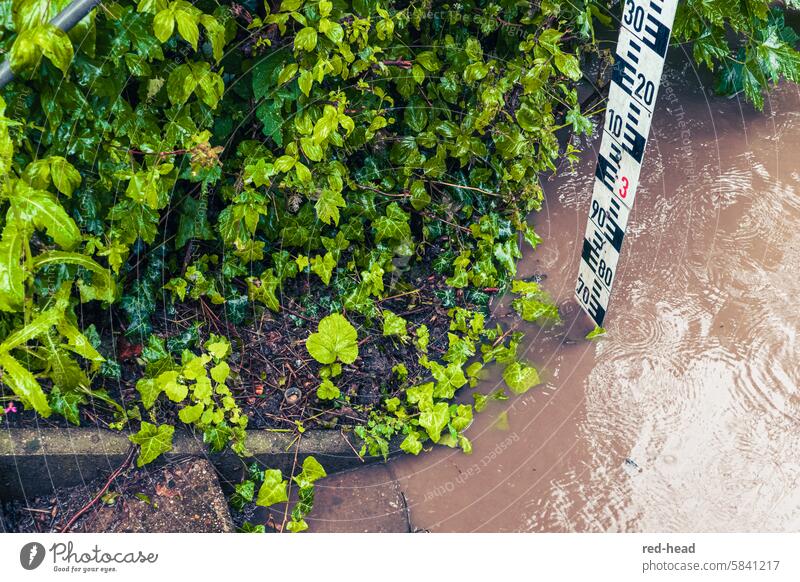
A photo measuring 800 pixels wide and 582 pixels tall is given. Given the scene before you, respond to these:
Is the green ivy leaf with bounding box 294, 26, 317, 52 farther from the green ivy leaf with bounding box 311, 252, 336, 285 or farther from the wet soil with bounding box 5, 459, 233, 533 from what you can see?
the wet soil with bounding box 5, 459, 233, 533

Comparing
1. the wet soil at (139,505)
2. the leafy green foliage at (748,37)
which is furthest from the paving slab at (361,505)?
the leafy green foliage at (748,37)

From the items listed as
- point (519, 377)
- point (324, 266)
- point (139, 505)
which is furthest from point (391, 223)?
point (139, 505)

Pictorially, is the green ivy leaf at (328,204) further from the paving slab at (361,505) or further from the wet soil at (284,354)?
the paving slab at (361,505)

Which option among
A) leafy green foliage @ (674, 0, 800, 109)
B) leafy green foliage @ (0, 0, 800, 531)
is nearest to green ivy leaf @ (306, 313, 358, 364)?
leafy green foliage @ (0, 0, 800, 531)

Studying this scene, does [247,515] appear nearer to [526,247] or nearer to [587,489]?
[587,489]

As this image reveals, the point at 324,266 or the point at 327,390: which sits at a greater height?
the point at 324,266

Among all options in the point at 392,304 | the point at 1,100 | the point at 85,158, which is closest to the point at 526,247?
the point at 392,304

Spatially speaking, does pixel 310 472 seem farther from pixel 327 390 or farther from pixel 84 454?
pixel 84 454
